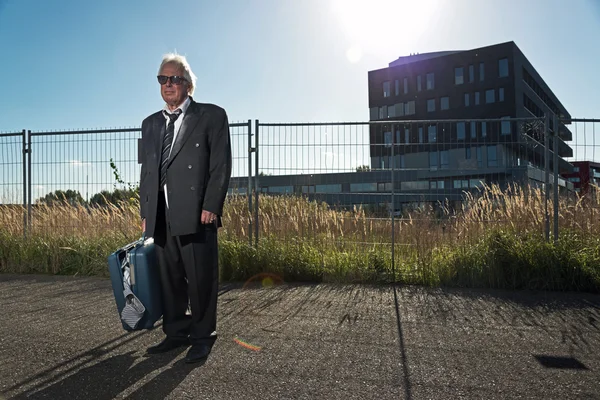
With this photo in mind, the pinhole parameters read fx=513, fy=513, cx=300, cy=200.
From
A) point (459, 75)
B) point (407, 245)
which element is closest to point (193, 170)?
point (407, 245)

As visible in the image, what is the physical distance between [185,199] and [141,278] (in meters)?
0.63

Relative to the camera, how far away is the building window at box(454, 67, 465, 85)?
144 ft

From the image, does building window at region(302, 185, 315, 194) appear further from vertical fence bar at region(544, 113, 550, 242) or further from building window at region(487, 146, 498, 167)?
vertical fence bar at region(544, 113, 550, 242)

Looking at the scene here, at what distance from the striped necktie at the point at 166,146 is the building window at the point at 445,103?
44.0 m

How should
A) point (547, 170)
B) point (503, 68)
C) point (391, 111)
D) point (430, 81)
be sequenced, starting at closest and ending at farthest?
point (547, 170) < point (503, 68) < point (430, 81) < point (391, 111)

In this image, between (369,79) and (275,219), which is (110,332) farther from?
(369,79)

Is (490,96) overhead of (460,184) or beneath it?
overhead

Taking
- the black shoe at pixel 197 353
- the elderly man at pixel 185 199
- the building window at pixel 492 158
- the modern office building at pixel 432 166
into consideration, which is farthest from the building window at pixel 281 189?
the black shoe at pixel 197 353

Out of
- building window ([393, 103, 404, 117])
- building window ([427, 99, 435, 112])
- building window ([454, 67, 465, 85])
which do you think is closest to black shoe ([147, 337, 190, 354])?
building window ([454, 67, 465, 85])

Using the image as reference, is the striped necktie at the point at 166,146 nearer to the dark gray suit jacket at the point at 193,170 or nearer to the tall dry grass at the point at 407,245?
the dark gray suit jacket at the point at 193,170

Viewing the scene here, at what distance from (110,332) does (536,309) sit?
3.75 metres

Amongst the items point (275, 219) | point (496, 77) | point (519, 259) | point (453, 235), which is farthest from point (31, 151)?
point (496, 77)

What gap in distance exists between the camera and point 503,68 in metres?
41.5

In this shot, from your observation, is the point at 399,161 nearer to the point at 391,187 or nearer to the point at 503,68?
the point at 391,187
